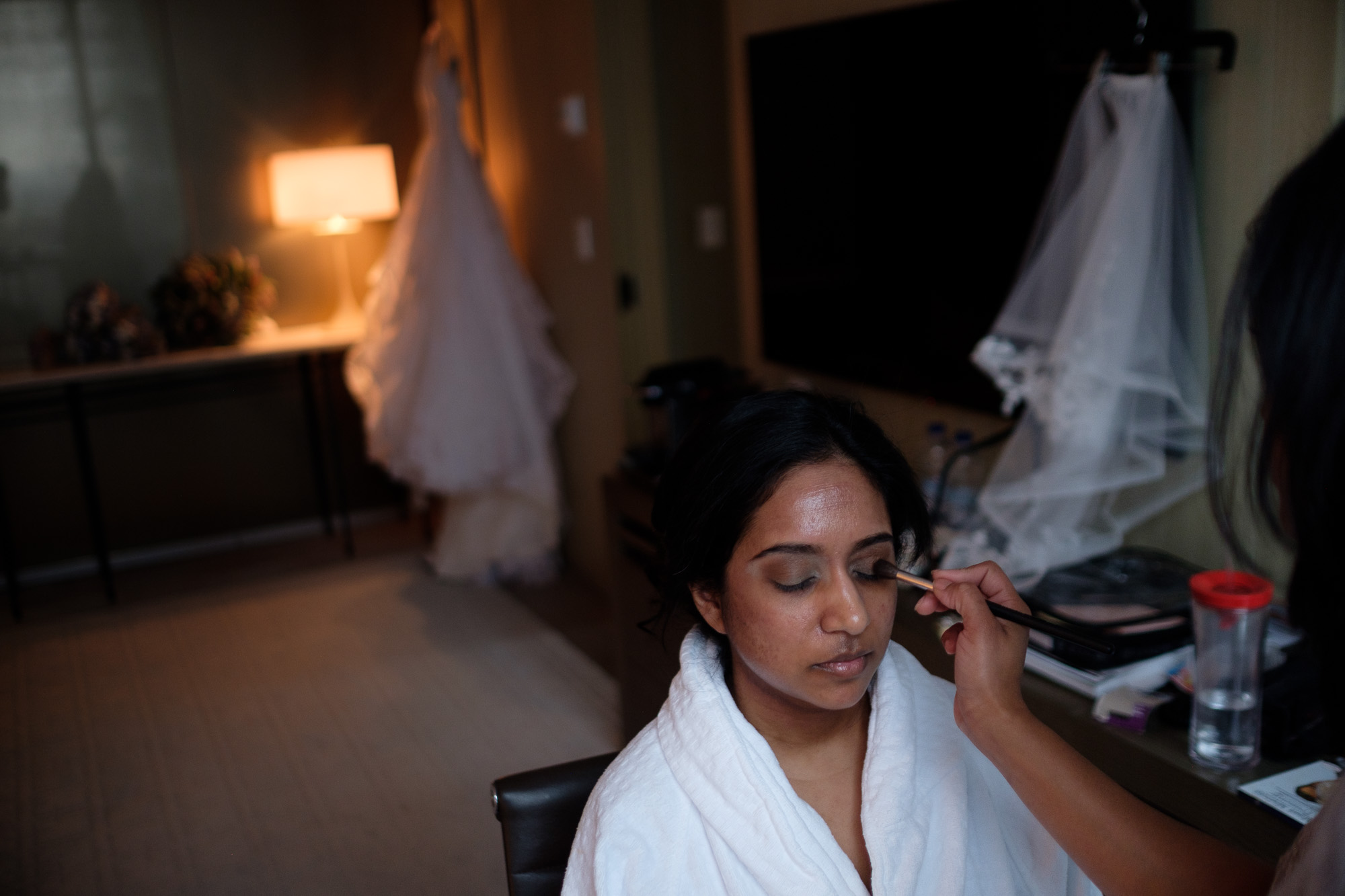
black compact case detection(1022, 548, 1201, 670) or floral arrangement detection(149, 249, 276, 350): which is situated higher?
floral arrangement detection(149, 249, 276, 350)

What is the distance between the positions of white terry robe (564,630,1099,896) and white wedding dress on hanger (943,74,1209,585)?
0.60 m

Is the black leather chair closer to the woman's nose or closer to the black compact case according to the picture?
the woman's nose

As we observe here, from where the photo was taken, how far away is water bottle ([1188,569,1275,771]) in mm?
1347

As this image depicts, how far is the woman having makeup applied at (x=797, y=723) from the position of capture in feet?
3.67

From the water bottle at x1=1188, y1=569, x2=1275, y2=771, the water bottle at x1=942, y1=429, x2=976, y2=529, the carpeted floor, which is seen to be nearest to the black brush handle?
the water bottle at x1=1188, y1=569, x2=1275, y2=771

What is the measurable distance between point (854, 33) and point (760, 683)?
161 centimetres

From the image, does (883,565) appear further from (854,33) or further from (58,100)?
(58,100)

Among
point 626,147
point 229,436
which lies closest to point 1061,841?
point 626,147

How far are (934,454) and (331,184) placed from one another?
280 cm

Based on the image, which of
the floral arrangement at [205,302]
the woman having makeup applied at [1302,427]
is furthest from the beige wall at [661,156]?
the woman having makeup applied at [1302,427]

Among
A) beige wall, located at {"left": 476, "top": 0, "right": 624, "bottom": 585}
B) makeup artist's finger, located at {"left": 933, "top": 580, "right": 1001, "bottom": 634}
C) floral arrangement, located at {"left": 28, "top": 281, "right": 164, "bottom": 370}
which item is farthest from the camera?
floral arrangement, located at {"left": 28, "top": 281, "right": 164, "bottom": 370}

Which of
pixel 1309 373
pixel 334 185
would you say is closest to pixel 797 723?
pixel 1309 373

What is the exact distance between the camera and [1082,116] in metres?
1.75

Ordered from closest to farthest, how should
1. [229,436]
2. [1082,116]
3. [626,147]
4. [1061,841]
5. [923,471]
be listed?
[1061,841] < [1082,116] < [923,471] < [626,147] < [229,436]
